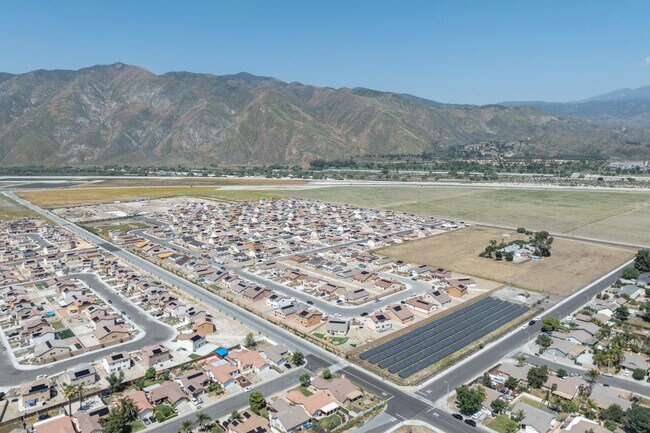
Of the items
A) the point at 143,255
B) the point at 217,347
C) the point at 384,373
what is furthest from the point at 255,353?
the point at 143,255

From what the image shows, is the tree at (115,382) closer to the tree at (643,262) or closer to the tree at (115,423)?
the tree at (115,423)

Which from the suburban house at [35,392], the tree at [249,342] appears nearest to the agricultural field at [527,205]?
the tree at [249,342]

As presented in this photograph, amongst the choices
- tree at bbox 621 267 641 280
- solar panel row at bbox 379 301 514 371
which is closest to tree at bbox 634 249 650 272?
tree at bbox 621 267 641 280

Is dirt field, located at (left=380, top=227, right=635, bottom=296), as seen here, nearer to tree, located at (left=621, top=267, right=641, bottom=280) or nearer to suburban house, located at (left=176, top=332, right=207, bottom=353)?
tree, located at (left=621, top=267, right=641, bottom=280)

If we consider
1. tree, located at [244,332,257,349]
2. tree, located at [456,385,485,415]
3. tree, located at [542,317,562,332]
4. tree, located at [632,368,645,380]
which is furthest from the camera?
tree, located at [542,317,562,332]

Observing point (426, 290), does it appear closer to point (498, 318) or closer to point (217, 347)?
point (498, 318)

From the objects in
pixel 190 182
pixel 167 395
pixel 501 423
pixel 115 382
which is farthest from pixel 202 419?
pixel 190 182
